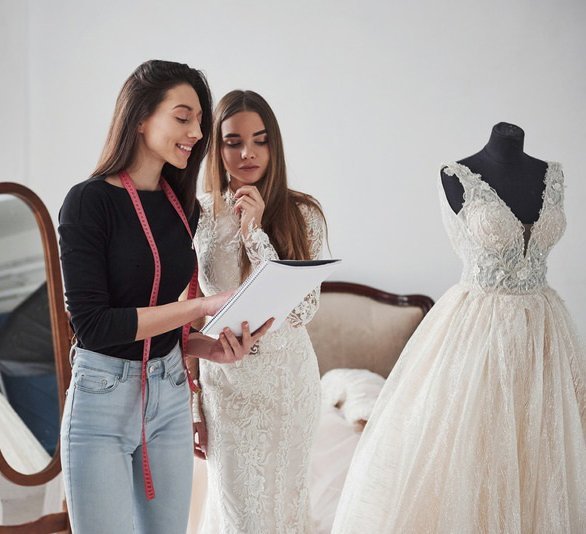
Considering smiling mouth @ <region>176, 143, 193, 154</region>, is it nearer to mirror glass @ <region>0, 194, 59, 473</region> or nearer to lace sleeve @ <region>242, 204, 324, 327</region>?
lace sleeve @ <region>242, 204, 324, 327</region>

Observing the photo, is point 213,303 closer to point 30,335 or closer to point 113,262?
point 113,262

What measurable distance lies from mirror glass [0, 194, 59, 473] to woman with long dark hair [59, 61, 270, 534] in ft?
2.98

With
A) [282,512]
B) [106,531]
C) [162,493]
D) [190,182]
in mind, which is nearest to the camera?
[106,531]

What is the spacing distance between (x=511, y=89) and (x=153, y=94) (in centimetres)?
199

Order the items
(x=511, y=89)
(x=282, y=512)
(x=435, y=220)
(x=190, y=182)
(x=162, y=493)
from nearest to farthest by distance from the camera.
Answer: (x=162, y=493) → (x=190, y=182) → (x=282, y=512) → (x=511, y=89) → (x=435, y=220)

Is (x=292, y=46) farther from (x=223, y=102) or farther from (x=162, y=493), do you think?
(x=162, y=493)

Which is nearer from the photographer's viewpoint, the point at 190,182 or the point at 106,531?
the point at 106,531

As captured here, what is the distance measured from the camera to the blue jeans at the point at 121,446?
4.51ft

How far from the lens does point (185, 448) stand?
5.00 ft

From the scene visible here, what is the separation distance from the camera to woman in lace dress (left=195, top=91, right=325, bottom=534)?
5.94 ft

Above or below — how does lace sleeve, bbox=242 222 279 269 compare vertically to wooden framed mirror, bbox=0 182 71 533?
above

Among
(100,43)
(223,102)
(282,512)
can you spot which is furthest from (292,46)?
(282,512)

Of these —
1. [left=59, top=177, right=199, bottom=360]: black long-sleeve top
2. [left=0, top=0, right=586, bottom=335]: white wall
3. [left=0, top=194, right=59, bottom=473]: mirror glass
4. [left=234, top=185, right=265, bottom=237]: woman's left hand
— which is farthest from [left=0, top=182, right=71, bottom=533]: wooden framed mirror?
[left=0, top=0, right=586, bottom=335]: white wall

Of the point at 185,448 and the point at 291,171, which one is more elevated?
the point at 291,171
